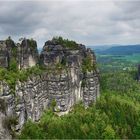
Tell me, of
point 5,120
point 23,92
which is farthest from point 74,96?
point 5,120

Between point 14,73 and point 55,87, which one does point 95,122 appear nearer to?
point 55,87

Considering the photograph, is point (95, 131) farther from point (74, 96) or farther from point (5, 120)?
point (5, 120)

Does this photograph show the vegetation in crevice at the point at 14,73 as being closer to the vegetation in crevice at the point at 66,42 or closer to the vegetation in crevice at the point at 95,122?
the vegetation in crevice at the point at 95,122

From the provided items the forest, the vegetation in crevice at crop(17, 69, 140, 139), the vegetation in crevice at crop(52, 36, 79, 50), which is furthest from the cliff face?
the vegetation in crevice at crop(17, 69, 140, 139)

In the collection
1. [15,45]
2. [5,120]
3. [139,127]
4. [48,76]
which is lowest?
[139,127]

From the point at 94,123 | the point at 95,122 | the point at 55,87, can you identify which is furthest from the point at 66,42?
Answer: the point at 94,123

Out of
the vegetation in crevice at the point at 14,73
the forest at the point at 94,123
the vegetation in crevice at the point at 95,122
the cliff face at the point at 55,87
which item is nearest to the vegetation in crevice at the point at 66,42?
the cliff face at the point at 55,87

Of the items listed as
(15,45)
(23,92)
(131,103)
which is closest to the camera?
(23,92)
